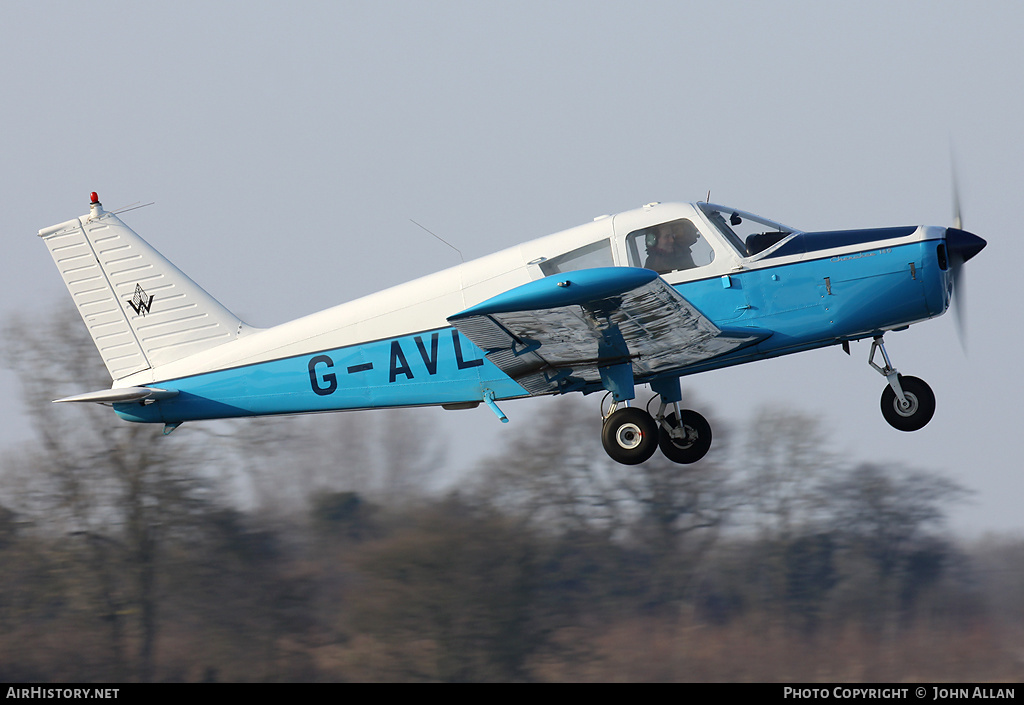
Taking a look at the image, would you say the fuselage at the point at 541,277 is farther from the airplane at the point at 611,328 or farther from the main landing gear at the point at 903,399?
the main landing gear at the point at 903,399

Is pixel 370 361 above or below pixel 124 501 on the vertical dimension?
above

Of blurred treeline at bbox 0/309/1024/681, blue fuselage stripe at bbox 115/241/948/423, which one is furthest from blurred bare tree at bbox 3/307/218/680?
blue fuselage stripe at bbox 115/241/948/423

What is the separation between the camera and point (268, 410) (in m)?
10.9

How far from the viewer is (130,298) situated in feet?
38.3

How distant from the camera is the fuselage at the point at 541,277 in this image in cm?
969

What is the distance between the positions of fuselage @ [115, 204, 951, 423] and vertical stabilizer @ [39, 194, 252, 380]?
1.19ft

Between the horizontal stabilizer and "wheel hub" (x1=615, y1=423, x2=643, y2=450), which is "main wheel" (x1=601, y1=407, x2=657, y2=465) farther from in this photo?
the horizontal stabilizer

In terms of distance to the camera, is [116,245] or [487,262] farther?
[116,245]

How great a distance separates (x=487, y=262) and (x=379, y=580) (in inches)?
518

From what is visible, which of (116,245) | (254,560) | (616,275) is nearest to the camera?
(616,275)

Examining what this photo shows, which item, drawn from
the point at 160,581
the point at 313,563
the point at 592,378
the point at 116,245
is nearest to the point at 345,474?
the point at 313,563

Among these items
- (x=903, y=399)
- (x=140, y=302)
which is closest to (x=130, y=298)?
(x=140, y=302)

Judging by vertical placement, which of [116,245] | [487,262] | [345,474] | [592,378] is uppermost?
[116,245]

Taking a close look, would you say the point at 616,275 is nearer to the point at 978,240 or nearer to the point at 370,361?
the point at 370,361
